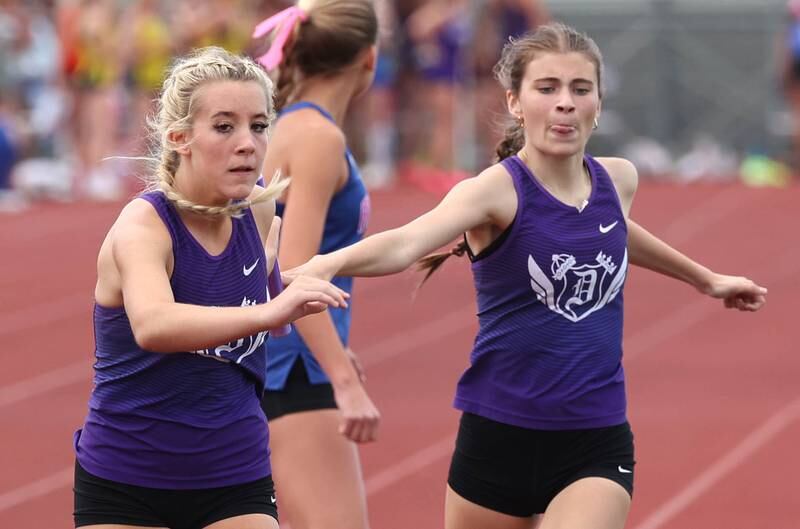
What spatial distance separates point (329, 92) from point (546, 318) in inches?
37.8

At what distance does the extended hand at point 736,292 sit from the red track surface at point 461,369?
260cm

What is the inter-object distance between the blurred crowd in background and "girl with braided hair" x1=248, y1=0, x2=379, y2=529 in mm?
7981

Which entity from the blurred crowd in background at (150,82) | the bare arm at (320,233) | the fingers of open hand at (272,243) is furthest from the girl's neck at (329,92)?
the blurred crowd in background at (150,82)

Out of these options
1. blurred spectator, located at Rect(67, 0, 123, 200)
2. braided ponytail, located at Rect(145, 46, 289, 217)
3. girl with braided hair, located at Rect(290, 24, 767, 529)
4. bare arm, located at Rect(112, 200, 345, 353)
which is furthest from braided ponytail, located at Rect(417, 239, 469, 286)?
blurred spectator, located at Rect(67, 0, 123, 200)

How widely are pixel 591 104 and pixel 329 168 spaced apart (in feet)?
2.31

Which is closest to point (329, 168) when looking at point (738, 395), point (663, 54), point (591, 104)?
point (591, 104)

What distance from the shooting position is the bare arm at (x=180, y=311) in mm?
3061

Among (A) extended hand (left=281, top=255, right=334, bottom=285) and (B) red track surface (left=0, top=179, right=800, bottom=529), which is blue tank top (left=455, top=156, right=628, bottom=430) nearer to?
(A) extended hand (left=281, top=255, right=334, bottom=285)

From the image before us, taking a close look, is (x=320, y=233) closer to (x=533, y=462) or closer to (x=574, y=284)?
(x=574, y=284)

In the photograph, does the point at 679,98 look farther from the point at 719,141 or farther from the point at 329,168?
the point at 329,168

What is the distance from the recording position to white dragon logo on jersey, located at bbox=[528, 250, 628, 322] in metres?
3.75

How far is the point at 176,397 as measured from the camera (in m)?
3.33

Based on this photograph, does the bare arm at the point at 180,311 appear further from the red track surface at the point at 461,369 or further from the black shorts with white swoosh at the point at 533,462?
the red track surface at the point at 461,369

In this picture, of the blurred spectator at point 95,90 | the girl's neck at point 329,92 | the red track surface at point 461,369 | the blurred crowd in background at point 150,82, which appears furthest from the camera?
the blurred crowd in background at point 150,82
